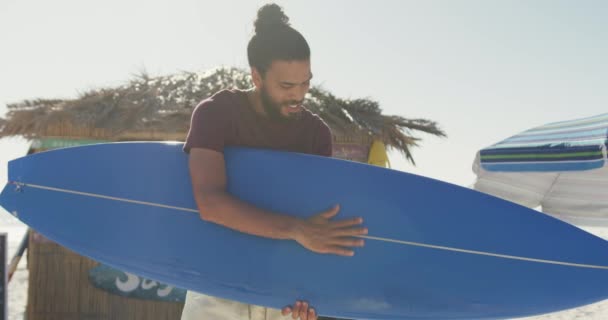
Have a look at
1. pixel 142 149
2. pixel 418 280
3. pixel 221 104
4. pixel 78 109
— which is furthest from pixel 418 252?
pixel 78 109

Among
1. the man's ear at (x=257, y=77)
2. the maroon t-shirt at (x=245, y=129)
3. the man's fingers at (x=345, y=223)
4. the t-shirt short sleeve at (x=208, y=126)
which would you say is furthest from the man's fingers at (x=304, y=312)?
the man's ear at (x=257, y=77)

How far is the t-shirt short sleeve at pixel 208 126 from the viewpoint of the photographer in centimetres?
200

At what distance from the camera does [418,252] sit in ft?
8.21

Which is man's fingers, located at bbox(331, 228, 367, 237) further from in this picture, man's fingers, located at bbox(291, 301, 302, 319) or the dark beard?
the dark beard

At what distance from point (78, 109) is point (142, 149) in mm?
3222

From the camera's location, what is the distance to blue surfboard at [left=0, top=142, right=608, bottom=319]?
2.35m

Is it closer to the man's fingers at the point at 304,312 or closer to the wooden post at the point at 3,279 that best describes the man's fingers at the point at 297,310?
the man's fingers at the point at 304,312

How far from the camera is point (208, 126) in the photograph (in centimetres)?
201

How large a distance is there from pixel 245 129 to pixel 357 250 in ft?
2.09

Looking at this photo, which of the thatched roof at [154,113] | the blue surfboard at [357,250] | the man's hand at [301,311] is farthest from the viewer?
the thatched roof at [154,113]

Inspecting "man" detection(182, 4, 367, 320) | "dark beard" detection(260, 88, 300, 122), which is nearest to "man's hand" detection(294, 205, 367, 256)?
"man" detection(182, 4, 367, 320)

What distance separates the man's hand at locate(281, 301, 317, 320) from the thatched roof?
338 centimetres

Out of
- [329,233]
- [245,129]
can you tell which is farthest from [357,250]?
[245,129]

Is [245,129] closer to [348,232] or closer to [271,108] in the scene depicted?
[271,108]
